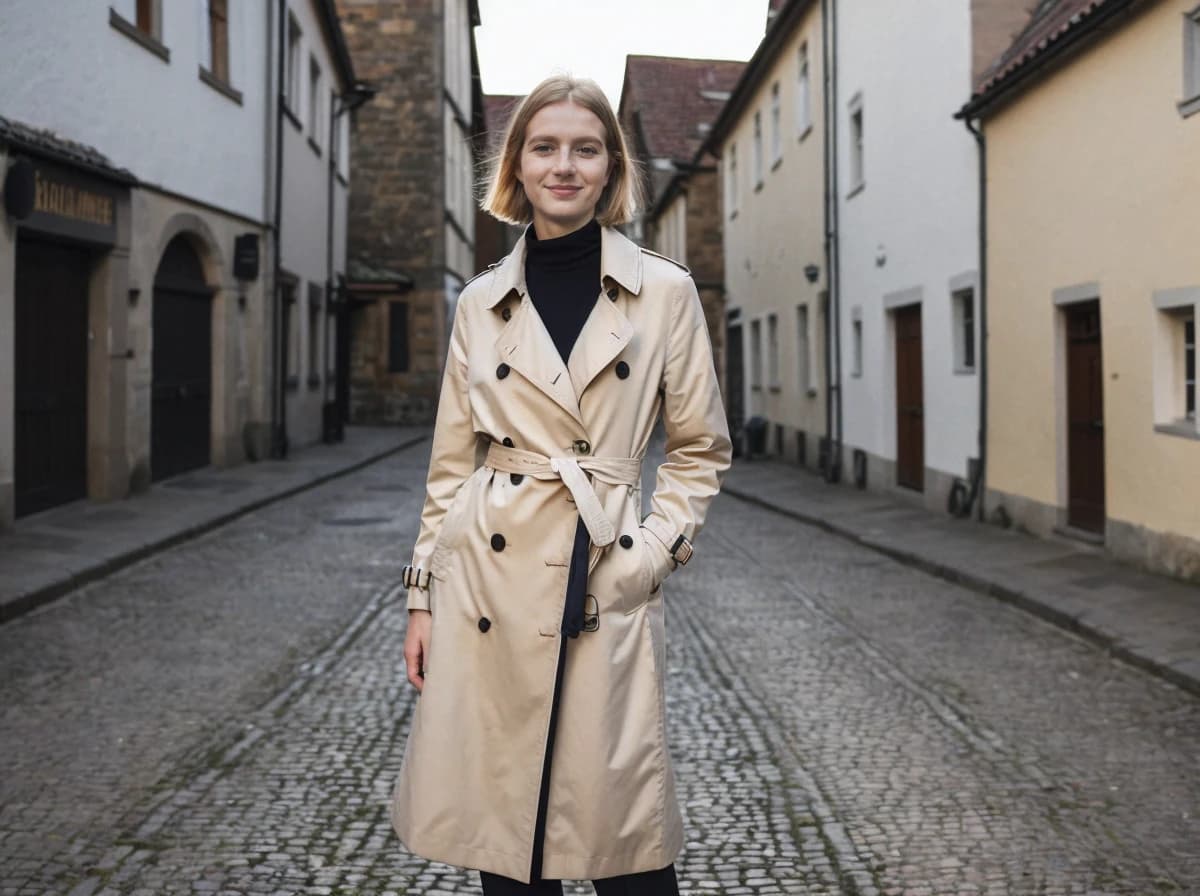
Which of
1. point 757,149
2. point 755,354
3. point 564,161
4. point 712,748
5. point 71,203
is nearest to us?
point 564,161

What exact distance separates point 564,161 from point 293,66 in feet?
71.9

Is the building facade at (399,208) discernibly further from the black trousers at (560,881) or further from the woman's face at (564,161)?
the black trousers at (560,881)

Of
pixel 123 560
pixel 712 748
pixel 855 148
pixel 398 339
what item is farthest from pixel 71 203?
pixel 398 339

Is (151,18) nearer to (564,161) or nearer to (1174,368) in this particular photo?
(1174,368)

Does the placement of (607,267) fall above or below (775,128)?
below

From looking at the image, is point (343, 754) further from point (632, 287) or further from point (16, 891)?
point (632, 287)

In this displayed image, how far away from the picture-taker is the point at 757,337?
97.6 feet

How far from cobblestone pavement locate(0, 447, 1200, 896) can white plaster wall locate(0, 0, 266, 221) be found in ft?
16.1

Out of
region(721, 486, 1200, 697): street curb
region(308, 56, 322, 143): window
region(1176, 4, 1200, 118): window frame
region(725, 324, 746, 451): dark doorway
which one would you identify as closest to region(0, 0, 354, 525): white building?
region(308, 56, 322, 143): window

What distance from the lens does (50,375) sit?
42.7 ft

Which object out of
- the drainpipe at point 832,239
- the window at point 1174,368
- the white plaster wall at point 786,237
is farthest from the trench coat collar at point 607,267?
the white plaster wall at point 786,237

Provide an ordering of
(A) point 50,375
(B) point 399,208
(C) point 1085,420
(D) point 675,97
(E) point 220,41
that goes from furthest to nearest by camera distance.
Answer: (D) point 675,97 < (B) point 399,208 < (E) point 220,41 < (A) point 50,375 < (C) point 1085,420

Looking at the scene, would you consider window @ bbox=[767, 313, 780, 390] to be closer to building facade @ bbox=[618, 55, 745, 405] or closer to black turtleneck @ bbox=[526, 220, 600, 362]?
building facade @ bbox=[618, 55, 745, 405]

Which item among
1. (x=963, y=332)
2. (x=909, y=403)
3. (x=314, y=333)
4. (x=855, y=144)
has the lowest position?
(x=909, y=403)
